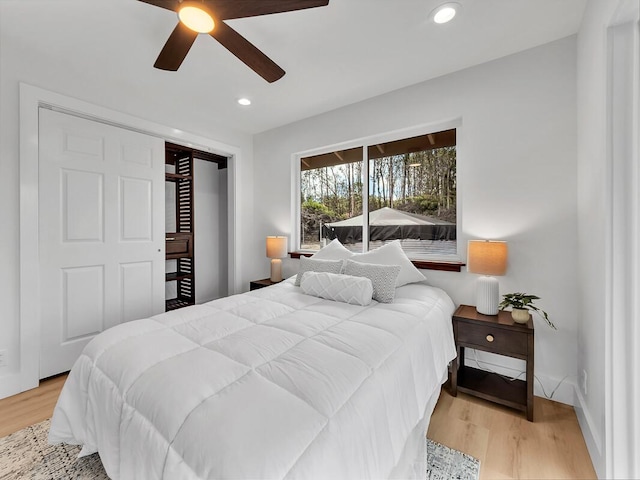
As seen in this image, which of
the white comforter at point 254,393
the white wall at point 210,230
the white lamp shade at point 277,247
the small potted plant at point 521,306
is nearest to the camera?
the white comforter at point 254,393

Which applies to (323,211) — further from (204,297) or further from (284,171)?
(204,297)

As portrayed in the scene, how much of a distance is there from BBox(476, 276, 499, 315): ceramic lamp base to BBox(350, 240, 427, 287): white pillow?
0.49 meters

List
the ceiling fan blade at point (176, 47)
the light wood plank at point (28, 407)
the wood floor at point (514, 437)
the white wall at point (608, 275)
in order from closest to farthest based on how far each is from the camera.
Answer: the white wall at point (608, 275), the wood floor at point (514, 437), the ceiling fan blade at point (176, 47), the light wood plank at point (28, 407)

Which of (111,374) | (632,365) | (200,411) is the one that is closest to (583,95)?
(632,365)

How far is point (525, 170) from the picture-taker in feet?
6.96

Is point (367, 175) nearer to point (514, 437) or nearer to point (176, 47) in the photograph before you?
point (176, 47)

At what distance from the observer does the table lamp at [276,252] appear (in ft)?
11.0

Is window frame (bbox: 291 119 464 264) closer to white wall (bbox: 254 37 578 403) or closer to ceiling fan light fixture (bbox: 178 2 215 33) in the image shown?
white wall (bbox: 254 37 578 403)

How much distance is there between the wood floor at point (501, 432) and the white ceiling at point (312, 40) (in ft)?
8.44

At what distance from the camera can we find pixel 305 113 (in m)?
3.23

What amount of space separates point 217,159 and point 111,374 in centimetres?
349

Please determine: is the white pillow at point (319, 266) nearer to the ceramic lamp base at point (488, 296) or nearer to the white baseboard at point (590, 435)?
the ceramic lamp base at point (488, 296)

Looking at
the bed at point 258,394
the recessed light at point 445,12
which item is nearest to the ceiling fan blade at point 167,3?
the recessed light at point 445,12

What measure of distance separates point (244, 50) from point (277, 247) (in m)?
2.06
